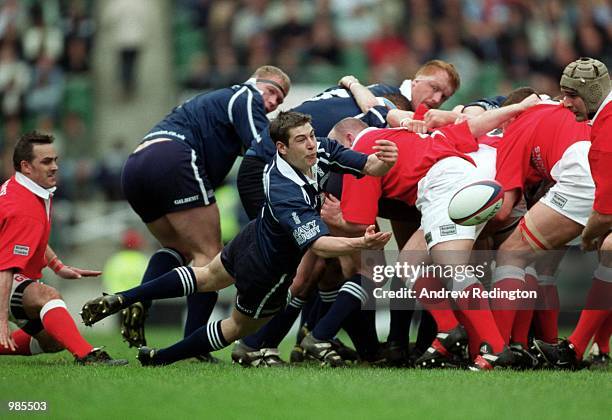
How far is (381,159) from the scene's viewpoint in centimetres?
663

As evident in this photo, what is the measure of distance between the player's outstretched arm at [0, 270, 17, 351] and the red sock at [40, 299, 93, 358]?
0.29 metres

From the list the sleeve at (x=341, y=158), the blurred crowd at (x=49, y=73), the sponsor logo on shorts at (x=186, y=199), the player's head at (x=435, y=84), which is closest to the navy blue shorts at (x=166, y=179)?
the sponsor logo on shorts at (x=186, y=199)

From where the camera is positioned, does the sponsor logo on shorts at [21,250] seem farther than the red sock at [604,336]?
No

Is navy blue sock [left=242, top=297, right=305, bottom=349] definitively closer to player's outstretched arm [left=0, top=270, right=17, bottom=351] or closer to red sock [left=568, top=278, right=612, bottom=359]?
player's outstretched arm [left=0, top=270, right=17, bottom=351]

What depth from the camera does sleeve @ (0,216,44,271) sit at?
708 cm

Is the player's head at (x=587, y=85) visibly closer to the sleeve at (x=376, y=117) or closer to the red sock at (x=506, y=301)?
the red sock at (x=506, y=301)

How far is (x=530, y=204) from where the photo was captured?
7.88m

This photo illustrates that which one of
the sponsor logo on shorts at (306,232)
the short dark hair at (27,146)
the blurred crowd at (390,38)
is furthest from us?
the blurred crowd at (390,38)

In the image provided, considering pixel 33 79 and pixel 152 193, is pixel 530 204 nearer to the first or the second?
pixel 152 193

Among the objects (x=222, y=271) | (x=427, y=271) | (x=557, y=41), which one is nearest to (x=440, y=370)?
(x=427, y=271)

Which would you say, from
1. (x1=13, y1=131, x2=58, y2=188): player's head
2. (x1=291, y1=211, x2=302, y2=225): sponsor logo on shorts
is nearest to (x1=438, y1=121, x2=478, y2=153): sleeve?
(x1=291, y1=211, x2=302, y2=225): sponsor logo on shorts

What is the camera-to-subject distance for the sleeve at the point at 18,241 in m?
7.08

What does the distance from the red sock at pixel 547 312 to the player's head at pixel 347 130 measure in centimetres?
161

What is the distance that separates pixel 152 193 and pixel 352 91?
1.66 m
